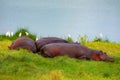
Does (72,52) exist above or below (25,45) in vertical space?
below

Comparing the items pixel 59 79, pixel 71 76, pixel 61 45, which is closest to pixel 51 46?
pixel 61 45

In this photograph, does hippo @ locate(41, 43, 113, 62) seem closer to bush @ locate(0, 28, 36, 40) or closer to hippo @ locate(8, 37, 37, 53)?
hippo @ locate(8, 37, 37, 53)

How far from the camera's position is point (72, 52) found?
13.2m

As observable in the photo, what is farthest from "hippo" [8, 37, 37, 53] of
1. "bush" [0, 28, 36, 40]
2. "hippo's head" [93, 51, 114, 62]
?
→ "bush" [0, 28, 36, 40]

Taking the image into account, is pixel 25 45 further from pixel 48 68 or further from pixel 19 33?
pixel 19 33

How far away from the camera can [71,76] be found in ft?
32.7

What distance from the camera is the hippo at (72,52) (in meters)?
13.1

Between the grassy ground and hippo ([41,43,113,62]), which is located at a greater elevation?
hippo ([41,43,113,62])

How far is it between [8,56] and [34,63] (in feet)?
2.54

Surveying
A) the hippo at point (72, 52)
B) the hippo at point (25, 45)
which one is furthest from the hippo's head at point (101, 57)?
the hippo at point (25, 45)

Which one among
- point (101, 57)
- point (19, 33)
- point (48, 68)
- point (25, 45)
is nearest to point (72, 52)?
point (101, 57)

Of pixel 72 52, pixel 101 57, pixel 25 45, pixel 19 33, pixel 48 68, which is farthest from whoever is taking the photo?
pixel 19 33

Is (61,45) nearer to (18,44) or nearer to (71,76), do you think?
(18,44)

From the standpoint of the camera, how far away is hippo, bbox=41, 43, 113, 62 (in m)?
13.1
